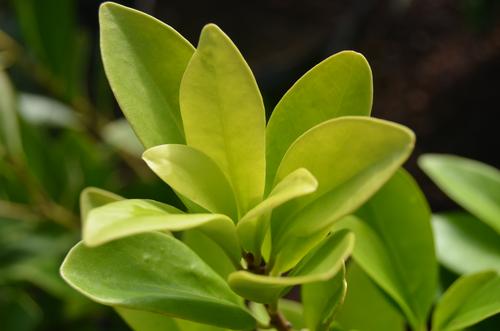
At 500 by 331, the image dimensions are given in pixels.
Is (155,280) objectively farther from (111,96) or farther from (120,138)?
(111,96)

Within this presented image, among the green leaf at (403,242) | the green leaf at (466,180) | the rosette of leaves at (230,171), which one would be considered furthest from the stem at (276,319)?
the green leaf at (466,180)

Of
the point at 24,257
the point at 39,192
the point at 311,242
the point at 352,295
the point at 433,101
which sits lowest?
the point at 433,101

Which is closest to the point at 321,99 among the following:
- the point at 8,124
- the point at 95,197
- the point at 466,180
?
the point at 95,197

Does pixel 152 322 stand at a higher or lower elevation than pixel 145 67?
lower

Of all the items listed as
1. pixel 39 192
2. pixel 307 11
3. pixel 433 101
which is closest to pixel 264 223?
pixel 39 192

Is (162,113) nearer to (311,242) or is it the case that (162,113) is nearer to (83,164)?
(311,242)

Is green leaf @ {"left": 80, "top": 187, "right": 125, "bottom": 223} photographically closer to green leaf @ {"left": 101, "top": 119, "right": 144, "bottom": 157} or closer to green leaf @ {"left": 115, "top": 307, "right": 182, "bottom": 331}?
green leaf @ {"left": 115, "top": 307, "right": 182, "bottom": 331}
